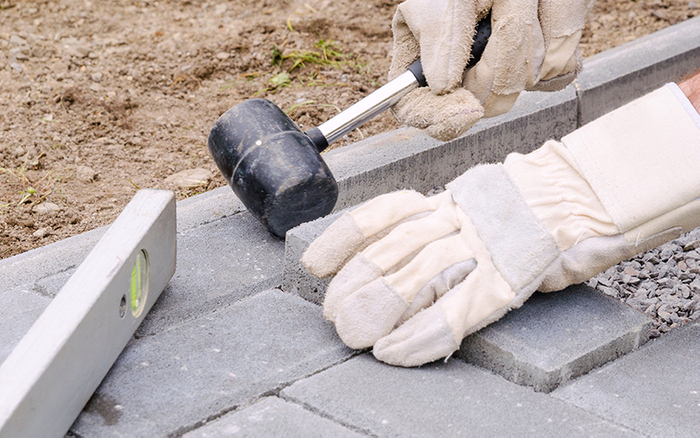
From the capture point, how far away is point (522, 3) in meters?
2.08

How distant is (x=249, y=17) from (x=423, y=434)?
3679 millimetres

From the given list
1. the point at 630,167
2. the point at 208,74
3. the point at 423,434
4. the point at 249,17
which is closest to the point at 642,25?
the point at 249,17

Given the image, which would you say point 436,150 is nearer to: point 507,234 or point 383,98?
point 383,98

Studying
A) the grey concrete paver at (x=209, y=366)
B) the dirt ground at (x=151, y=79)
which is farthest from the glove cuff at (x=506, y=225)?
the dirt ground at (x=151, y=79)

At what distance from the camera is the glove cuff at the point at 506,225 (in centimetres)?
170

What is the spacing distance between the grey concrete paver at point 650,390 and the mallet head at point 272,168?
0.98m

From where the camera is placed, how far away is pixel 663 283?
7.89 feet

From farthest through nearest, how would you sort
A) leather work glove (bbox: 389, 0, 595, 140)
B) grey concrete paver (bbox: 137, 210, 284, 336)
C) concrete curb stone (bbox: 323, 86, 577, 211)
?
concrete curb stone (bbox: 323, 86, 577, 211), leather work glove (bbox: 389, 0, 595, 140), grey concrete paver (bbox: 137, 210, 284, 336)

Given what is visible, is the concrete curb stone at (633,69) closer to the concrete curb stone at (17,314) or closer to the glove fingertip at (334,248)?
the glove fingertip at (334,248)

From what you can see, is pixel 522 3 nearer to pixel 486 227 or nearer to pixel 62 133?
pixel 486 227

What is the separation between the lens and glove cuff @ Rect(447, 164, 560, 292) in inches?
67.1

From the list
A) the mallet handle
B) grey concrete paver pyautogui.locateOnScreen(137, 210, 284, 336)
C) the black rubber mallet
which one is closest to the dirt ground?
grey concrete paver pyautogui.locateOnScreen(137, 210, 284, 336)

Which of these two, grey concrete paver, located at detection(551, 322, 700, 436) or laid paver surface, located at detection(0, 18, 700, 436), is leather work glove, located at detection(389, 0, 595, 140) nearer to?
laid paver surface, located at detection(0, 18, 700, 436)

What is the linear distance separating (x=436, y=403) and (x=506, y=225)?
1.62 ft
